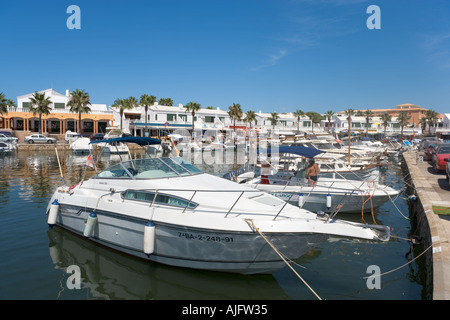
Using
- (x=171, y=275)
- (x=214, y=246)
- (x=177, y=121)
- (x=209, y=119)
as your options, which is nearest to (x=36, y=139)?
(x=177, y=121)

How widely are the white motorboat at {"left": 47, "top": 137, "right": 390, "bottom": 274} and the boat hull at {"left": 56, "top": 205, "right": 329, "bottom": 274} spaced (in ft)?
0.07

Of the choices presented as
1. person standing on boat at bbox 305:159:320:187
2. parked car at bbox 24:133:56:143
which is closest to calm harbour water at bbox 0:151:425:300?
person standing on boat at bbox 305:159:320:187

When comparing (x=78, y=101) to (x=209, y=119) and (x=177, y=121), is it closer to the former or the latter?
(x=177, y=121)

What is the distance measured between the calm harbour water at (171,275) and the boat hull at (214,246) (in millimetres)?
349

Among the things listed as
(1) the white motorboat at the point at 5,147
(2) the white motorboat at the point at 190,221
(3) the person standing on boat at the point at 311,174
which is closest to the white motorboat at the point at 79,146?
(1) the white motorboat at the point at 5,147

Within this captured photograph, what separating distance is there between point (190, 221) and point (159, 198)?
1371 mm

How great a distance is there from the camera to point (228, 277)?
7.07 m

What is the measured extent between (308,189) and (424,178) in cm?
917

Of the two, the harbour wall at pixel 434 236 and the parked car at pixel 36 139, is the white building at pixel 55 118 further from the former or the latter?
the harbour wall at pixel 434 236

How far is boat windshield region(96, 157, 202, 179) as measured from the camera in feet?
28.4

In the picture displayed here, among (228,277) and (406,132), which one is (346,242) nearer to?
(228,277)

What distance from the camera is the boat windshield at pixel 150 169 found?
8.66 metres
